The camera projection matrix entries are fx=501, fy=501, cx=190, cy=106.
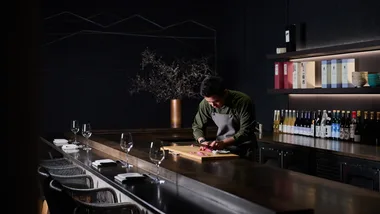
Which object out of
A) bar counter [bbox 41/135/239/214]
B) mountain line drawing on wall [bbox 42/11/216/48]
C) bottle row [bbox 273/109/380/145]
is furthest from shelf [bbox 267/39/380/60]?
bar counter [bbox 41/135/239/214]

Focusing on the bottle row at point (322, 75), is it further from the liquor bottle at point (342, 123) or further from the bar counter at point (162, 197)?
the bar counter at point (162, 197)

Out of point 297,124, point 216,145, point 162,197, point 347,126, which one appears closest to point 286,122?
point 297,124

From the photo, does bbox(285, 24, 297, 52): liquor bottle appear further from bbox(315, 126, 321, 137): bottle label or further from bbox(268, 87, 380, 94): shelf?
bbox(315, 126, 321, 137): bottle label

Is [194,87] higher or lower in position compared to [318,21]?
lower

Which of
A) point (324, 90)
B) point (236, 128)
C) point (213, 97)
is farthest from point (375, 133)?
point (213, 97)

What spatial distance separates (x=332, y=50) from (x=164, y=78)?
8.75 ft

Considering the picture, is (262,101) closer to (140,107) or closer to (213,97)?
(140,107)

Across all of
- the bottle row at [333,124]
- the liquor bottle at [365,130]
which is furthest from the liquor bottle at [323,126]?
the liquor bottle at [365,130]

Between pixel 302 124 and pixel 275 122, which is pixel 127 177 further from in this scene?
pixel 275 122

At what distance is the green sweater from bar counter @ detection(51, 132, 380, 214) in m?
0.81

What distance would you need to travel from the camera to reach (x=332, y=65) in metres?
5.05

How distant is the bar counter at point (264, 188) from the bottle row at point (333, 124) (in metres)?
1.84

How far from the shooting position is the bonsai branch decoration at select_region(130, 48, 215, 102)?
6.89 m

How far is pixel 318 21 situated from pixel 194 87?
7.16ft
